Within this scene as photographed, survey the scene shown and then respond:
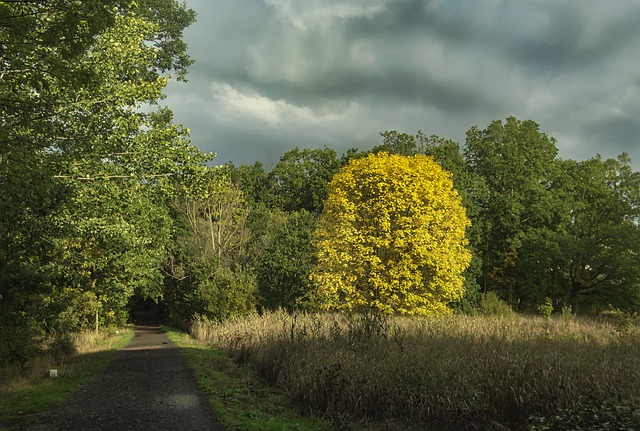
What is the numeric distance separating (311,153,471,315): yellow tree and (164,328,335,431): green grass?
418 inches

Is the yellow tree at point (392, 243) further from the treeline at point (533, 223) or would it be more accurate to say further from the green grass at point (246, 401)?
the green grass at point (246, 401)

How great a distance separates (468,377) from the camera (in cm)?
796

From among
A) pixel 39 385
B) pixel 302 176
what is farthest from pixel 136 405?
pixel 302 176

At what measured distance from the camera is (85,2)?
25.9 ft

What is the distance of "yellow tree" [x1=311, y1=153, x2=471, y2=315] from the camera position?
24453 millimetres

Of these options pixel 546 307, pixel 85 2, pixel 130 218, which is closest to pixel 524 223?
pixel 546 307

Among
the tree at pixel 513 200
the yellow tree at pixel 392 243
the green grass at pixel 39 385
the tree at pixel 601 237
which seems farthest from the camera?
the tree at pixel 513 200

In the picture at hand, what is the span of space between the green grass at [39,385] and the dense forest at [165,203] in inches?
29.5

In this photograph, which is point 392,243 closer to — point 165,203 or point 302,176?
point 165,203

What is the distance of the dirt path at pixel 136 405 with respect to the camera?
8.20m

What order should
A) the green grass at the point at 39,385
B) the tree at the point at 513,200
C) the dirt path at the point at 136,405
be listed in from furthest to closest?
1. the tree at the point at 513,200
2. the green grass at the point at 39,385
3. the dirt path at the point at 136,405

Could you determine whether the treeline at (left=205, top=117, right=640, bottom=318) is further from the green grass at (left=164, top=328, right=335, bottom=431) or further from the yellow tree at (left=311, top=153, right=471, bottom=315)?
the green grass at (left=164, top=328, right=335, bottom=431)

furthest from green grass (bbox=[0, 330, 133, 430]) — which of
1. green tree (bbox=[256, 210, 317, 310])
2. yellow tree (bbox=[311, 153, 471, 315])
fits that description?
green tree (bbox=[256, 210, 317, 310])

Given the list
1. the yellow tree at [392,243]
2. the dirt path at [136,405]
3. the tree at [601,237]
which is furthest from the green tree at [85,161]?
the tree at [601,237]
